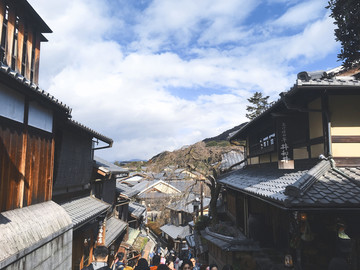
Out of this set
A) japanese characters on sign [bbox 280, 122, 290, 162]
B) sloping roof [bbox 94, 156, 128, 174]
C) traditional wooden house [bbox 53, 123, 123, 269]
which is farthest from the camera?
sloping roof [bbox 94, 156, 128, 174]

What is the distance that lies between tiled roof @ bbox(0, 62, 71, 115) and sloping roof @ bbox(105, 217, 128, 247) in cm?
1002

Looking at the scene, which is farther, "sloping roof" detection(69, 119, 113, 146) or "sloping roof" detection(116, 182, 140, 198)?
"sloping roof" detection(116, 182, 140, 198)

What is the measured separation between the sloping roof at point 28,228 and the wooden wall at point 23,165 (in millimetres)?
260

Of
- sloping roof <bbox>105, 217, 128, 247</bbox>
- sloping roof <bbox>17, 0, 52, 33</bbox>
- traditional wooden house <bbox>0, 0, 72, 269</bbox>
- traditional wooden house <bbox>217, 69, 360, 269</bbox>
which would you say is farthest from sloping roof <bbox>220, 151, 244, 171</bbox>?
sloping roof <bbox>17, 0, 52, 33</bbox>

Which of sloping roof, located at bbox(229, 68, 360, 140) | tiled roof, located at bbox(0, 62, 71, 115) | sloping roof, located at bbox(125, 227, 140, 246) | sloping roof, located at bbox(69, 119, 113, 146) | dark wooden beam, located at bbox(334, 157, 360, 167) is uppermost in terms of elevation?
sloping roof, located at bbox(229, 68, 360, 140)

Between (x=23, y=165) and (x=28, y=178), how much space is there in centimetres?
51

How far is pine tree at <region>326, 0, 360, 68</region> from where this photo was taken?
9.15m

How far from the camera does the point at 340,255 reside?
264 inches

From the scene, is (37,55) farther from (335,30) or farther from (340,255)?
(340,255)

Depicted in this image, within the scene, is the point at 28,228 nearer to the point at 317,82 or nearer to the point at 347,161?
the point at 317,82

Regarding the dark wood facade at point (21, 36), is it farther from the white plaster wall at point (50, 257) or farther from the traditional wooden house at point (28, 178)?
the white plaster wall at point (50, 257)

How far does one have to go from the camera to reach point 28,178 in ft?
23.7

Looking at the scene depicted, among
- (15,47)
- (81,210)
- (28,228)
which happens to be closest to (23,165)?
(28,228)

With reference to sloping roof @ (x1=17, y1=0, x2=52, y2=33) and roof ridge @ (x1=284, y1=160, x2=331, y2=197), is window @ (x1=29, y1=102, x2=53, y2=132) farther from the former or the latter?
roof ridge @ (x1=284, y1=160, x2=331, y2=197)
